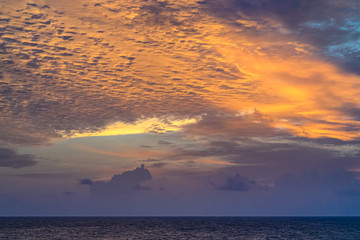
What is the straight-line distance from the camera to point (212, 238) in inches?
3944

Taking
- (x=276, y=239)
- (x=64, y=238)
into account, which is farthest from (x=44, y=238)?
(x=276, y=239)

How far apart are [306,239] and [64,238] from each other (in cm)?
6347

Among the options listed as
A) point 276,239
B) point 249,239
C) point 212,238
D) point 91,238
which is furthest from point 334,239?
point 91,238

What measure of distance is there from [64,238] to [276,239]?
5508 centimetres

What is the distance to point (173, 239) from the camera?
316 ft

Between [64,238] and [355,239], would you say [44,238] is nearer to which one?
[64,238]

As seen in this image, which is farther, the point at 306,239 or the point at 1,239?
the point at 306,239

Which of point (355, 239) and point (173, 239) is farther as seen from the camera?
point (355, 239)

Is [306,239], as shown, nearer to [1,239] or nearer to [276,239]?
[276,239]

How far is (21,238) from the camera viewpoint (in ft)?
323

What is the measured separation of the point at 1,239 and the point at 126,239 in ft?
103

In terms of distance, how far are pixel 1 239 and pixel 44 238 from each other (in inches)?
399

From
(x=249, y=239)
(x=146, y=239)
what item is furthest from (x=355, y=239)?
(x=146, y=239)

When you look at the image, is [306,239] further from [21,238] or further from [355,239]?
[21,238]
